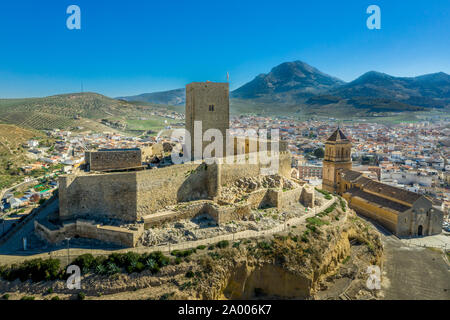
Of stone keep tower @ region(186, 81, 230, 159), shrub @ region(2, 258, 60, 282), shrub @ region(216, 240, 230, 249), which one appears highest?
stone keep tower @ region(186, 81, 230, 159)

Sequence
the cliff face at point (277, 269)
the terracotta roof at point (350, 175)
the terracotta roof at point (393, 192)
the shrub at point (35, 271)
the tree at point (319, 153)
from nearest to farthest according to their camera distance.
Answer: the shrub at point (35, 271) → the cliff face at point (277, 269) → the terracotta roof at point (393, 192) → the terracotta roof at point (350, 175) → the tree at point (319, 153)

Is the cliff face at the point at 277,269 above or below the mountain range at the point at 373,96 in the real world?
below

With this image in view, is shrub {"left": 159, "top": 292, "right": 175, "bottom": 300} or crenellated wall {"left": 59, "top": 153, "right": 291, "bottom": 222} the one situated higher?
crenellated wall {"left": 59, "top": 153, "right": 291, "bottom": 222}

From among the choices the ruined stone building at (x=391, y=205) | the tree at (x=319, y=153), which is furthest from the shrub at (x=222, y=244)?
the tree at (x=319, y=153)

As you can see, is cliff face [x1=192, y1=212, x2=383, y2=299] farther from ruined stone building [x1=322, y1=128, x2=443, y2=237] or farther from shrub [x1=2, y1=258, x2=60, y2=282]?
ruined stone building [x1=322, y1=128, x2=443, y2=237]

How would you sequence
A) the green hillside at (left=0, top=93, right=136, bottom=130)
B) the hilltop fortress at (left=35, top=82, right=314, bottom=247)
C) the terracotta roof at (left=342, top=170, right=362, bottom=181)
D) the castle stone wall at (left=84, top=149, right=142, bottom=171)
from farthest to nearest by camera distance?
the green hillside at (left=0, top=93, right=136, bottom=130) < the terracotta roof at (left=342, top=170, right=362, bottom=181) < the castle stone wall at (left=84, top=149, right=142, bottom=171) < the hilltop fortress at (left=35, top=82, right=314, bottom=247)

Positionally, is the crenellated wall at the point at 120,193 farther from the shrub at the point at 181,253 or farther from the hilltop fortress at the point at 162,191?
the shrub at the point at 181,253

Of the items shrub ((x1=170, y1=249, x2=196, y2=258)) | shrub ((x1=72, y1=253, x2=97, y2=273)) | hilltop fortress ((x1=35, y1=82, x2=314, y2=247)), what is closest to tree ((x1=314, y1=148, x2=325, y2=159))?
hilltop fortress ((x1=35, y1=82, x2=314, y2=247))

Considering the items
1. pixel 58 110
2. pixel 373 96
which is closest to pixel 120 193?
pixel 58 110
